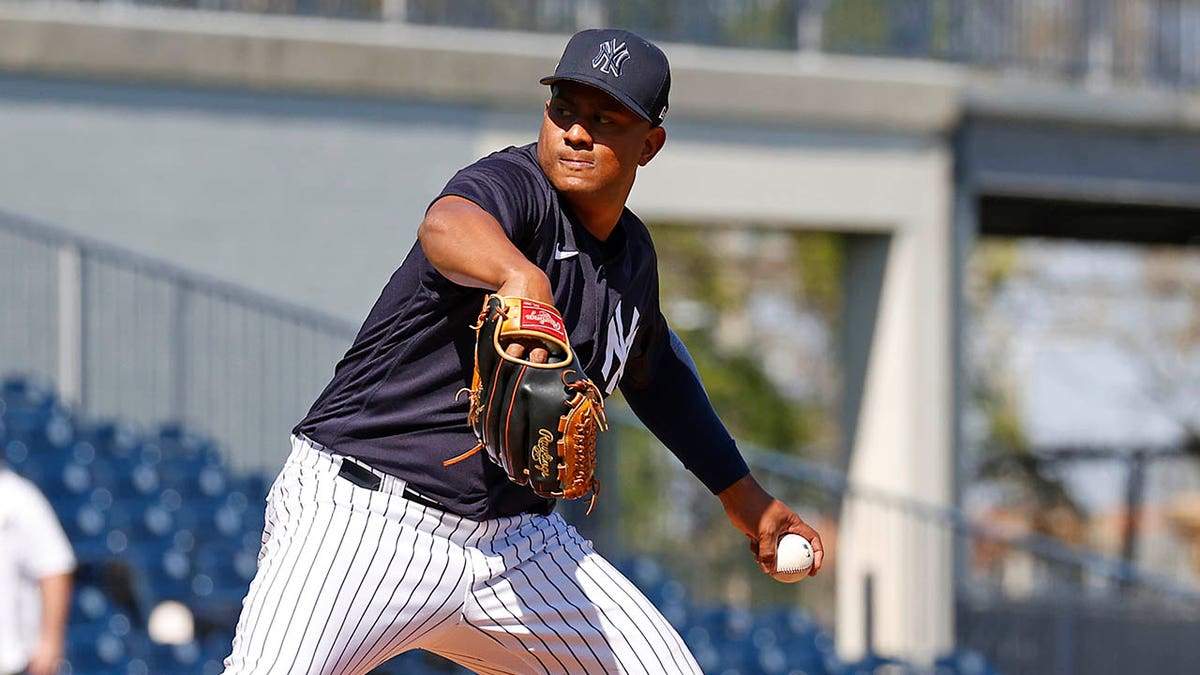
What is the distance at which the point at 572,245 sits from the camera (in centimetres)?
367

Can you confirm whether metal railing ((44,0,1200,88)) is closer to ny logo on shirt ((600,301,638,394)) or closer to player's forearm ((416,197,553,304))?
ny logo on shirt ((600,301,638,394))

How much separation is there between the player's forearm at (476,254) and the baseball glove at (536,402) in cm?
3

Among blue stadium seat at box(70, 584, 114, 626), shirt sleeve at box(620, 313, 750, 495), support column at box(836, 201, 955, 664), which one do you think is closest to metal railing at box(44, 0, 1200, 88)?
support column at box(836, 201, 955, 664)

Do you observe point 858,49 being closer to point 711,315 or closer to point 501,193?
point 501,193

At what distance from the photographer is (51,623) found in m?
6.60

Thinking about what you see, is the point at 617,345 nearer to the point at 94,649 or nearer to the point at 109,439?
the point at 94,649

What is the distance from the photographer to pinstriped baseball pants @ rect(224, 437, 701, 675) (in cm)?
352

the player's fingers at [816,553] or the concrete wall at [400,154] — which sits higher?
the concrete wall at [400,154]

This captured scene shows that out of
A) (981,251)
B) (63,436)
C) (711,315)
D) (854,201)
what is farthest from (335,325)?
(981,251)

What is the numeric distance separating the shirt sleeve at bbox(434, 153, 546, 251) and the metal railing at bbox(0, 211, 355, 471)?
307 inches

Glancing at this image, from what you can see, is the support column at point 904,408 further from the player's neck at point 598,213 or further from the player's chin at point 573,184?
the player's chin at point 573,184

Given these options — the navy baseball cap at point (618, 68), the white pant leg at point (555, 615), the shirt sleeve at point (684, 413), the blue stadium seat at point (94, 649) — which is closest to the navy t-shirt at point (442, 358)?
the white pant leg at point (555, 615)

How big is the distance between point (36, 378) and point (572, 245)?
849 cm

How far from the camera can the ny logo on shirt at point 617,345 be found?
3.78 metres
